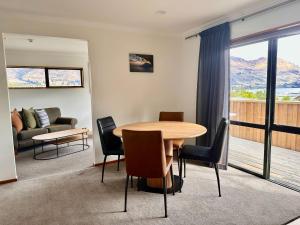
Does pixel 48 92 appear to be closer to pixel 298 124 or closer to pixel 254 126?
pixel 254 126

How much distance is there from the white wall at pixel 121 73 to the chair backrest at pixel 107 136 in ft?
1.40

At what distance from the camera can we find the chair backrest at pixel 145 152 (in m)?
2.00

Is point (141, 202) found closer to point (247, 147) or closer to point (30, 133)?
point (247, 147)

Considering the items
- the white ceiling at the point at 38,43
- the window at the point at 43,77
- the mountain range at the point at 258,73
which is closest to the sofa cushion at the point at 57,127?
the window at the point at 43,77

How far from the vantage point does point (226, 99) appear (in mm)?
3168

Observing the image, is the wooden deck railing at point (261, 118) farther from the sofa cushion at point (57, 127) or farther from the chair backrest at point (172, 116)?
the sofa cushion at point (57, 127)

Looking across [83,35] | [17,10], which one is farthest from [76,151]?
[17,10]

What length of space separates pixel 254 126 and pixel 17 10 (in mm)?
3533

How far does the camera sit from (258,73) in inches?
118

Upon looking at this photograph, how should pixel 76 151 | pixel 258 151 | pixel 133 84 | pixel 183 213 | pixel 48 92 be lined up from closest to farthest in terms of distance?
pixel 183 213, pixel 258 151, pixel 133 84, pixel 76 151, pixel 48 92

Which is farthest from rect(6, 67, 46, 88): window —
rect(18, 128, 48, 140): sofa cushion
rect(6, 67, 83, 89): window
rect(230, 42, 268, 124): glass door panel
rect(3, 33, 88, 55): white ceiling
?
rect(230, 42, 268, 124): glass door panel

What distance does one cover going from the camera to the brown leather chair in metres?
2.00

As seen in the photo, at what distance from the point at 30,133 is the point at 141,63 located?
2742 mm

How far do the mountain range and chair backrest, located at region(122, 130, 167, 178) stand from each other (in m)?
1.84
